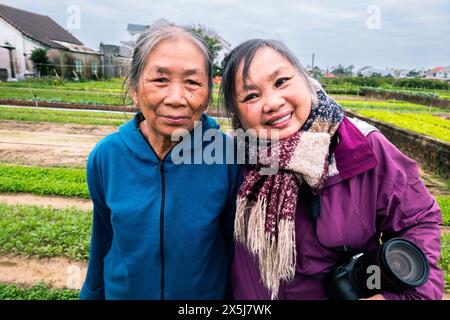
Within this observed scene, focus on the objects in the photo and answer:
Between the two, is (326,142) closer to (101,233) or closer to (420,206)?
(420,206)

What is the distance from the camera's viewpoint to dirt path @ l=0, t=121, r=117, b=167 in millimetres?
7170

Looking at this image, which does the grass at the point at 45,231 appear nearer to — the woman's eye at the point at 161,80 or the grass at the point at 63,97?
the woman's eye at the point at 161,80

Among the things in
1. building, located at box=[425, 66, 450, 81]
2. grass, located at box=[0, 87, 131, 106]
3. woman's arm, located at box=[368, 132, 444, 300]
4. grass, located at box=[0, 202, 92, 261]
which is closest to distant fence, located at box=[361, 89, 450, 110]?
grass, located at box=[0, 87, 131, 106]

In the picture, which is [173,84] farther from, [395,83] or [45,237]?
[395,83]

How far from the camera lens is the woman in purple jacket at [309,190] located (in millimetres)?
1211

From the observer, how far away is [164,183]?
1.42 m

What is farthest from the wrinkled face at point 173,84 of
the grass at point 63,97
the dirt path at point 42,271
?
the grass at point 63,97

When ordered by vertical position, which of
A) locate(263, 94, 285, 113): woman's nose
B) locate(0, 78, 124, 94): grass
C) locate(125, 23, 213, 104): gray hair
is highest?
locate(0, 78, 124, 94): grass

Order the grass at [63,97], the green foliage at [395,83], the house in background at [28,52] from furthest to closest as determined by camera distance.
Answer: the green foliage at [395,83]
the house in background at [28,52]
the grass at [63,97]

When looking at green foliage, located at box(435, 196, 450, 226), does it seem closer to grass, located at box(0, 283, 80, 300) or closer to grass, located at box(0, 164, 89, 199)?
grass, located at box(0, 283, 80, 300)

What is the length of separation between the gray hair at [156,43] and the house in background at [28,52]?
2566 centimetres

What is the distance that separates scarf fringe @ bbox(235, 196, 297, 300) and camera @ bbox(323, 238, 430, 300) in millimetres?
173
